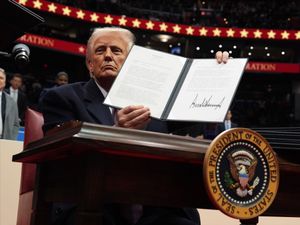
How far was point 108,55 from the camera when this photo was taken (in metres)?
1.53

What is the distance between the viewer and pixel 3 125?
3.88 meters

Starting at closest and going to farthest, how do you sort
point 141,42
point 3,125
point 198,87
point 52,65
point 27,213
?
1. point 198,87
2. point 27,213
3. point 3,125
4. point 52,65
5. point 141,42

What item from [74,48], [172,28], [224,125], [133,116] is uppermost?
[172,28]

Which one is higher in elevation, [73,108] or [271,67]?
[271,67]

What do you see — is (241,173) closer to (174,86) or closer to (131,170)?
(131,170)

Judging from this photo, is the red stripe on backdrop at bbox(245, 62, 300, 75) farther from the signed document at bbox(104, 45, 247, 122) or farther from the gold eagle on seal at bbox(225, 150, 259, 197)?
the gold eagle on seal at bbox(225, 150, 259, 197)

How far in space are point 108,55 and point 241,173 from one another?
86 cm

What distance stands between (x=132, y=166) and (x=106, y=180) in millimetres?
56

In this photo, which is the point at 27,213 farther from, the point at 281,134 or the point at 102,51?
the point at 281,134

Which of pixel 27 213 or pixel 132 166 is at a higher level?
pixel 132 166

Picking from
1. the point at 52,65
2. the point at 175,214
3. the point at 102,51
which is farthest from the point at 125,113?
the point at 52,65
